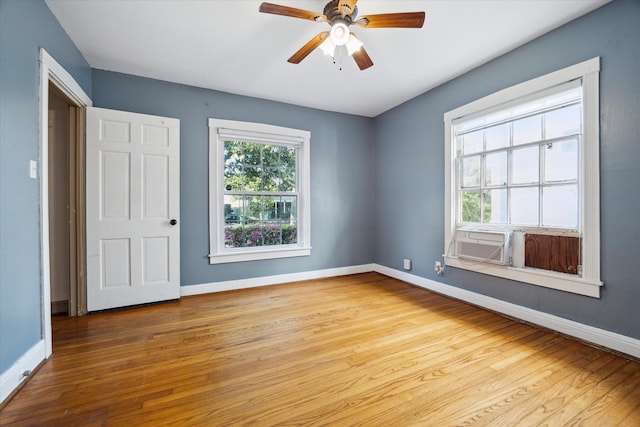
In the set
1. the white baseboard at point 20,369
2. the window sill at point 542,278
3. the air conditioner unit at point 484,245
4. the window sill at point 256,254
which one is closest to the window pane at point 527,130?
the air conditioner unit at point 484,245

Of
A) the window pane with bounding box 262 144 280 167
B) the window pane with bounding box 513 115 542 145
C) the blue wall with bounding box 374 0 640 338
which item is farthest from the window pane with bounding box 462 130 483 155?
the window pane with bounding box 262 144 280 167

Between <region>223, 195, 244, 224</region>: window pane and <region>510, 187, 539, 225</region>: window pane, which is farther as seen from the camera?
<region>223, 195, 244, 224</region>: window pane

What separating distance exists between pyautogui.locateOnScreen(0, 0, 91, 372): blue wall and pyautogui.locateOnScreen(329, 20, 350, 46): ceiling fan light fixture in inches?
76.9

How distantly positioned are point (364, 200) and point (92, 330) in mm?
3755

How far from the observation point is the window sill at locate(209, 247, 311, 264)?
139 inches

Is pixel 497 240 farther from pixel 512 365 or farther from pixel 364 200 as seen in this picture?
pixel 364 200

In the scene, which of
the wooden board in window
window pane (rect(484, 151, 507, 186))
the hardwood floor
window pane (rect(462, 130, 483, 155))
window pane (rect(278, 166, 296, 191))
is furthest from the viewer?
window pane (rect(278, 166, 296, 191))

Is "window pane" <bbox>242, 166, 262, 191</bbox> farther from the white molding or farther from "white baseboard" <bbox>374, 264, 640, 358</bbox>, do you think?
"white baseboard" <bbox>374, 264, 640, 358</bbox>

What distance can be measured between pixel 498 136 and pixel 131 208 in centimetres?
402

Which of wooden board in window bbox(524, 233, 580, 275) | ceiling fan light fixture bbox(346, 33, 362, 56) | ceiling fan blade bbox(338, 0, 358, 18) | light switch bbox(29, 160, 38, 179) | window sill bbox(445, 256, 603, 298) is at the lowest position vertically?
window sill bbox(445, 256, 603, 298)

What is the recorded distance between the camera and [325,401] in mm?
1514

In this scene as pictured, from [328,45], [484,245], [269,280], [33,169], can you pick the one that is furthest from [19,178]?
[484,245]

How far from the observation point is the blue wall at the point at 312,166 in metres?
3.22

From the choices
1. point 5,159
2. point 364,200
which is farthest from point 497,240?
point 5,159
